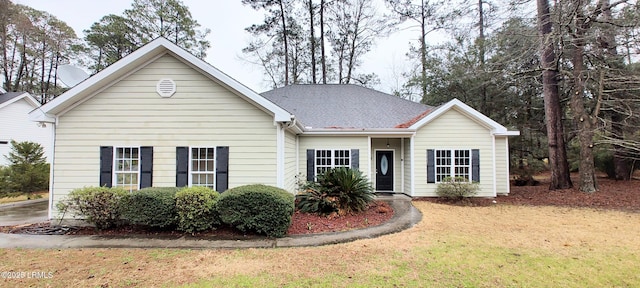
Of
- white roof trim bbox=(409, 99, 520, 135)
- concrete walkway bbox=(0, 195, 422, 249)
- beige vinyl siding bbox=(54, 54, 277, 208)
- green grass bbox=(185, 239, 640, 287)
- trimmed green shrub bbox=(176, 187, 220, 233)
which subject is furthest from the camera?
white roof trim bbox=(409, 99, 520, 135)

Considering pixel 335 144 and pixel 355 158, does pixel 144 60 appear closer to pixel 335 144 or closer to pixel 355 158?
pixel 335 144

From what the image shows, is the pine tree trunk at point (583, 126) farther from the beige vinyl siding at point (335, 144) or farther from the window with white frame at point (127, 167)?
the window with white frame at point (127, 167)

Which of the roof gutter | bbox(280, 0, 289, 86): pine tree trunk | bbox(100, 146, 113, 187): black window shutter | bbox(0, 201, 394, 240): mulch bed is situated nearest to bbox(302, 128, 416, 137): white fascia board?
the roof gutter

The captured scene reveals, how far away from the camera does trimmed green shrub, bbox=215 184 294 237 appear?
544 cm

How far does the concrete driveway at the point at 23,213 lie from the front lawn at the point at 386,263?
9.82ft

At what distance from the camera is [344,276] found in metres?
3.64

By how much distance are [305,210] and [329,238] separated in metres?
2.01

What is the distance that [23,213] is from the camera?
7.77m

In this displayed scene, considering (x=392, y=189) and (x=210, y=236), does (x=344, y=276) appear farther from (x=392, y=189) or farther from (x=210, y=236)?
(x=392, y=189)

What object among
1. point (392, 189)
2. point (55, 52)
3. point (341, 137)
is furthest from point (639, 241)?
point (55, 52)

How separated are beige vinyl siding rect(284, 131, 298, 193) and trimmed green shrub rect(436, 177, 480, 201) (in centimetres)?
559

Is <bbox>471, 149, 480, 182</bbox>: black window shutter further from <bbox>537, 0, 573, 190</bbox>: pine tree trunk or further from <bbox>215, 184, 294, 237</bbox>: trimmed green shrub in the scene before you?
<bbox>215, 184, 294, 237</bbox>: trimmed green shrub

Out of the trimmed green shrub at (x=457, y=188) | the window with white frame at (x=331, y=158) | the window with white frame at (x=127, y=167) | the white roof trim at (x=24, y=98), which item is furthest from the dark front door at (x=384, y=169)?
the white roof trim at (x=24, y=98)

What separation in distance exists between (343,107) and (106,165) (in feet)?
30.2
